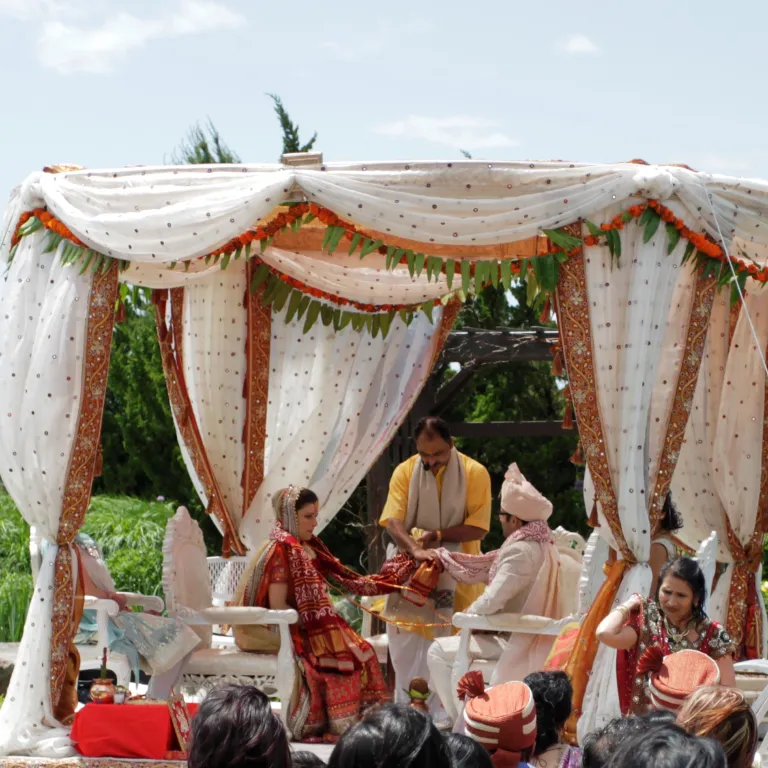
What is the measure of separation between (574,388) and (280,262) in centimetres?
234

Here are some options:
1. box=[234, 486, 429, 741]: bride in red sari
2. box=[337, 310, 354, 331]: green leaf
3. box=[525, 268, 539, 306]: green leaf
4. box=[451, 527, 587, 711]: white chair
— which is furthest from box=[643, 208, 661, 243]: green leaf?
box=[337, 310, 354, 331]: green leaf

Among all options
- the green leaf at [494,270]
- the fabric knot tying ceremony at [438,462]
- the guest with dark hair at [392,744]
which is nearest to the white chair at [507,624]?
the fabric knot tying ceremony at [438,462]

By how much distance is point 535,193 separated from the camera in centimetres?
583

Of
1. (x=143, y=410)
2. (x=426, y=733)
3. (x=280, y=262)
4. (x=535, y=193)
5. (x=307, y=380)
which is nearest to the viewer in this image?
(x=426, y=733)

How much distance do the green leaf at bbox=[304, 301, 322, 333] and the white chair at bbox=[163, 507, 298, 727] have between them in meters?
1.44

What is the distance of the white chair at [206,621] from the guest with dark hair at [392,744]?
3.67 metres

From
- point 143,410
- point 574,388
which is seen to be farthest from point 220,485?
point 143,410

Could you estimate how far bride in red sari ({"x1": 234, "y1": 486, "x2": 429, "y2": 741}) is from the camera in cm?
638

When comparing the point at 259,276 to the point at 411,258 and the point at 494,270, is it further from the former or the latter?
the point at 494,270

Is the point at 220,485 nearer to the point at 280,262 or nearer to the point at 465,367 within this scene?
the point at 280,262

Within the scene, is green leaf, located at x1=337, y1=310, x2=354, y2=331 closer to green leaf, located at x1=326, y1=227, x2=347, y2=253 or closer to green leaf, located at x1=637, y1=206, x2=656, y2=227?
green leaf, located at x1=326, y1=227, x2=347, y2=253

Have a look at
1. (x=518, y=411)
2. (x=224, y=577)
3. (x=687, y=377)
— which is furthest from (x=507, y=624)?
(x=518, y=411)

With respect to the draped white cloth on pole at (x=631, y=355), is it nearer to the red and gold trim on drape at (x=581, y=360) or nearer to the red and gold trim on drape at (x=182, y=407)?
the red and gold trim on drape at (x=581, y=360)

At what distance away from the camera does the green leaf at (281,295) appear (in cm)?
788
